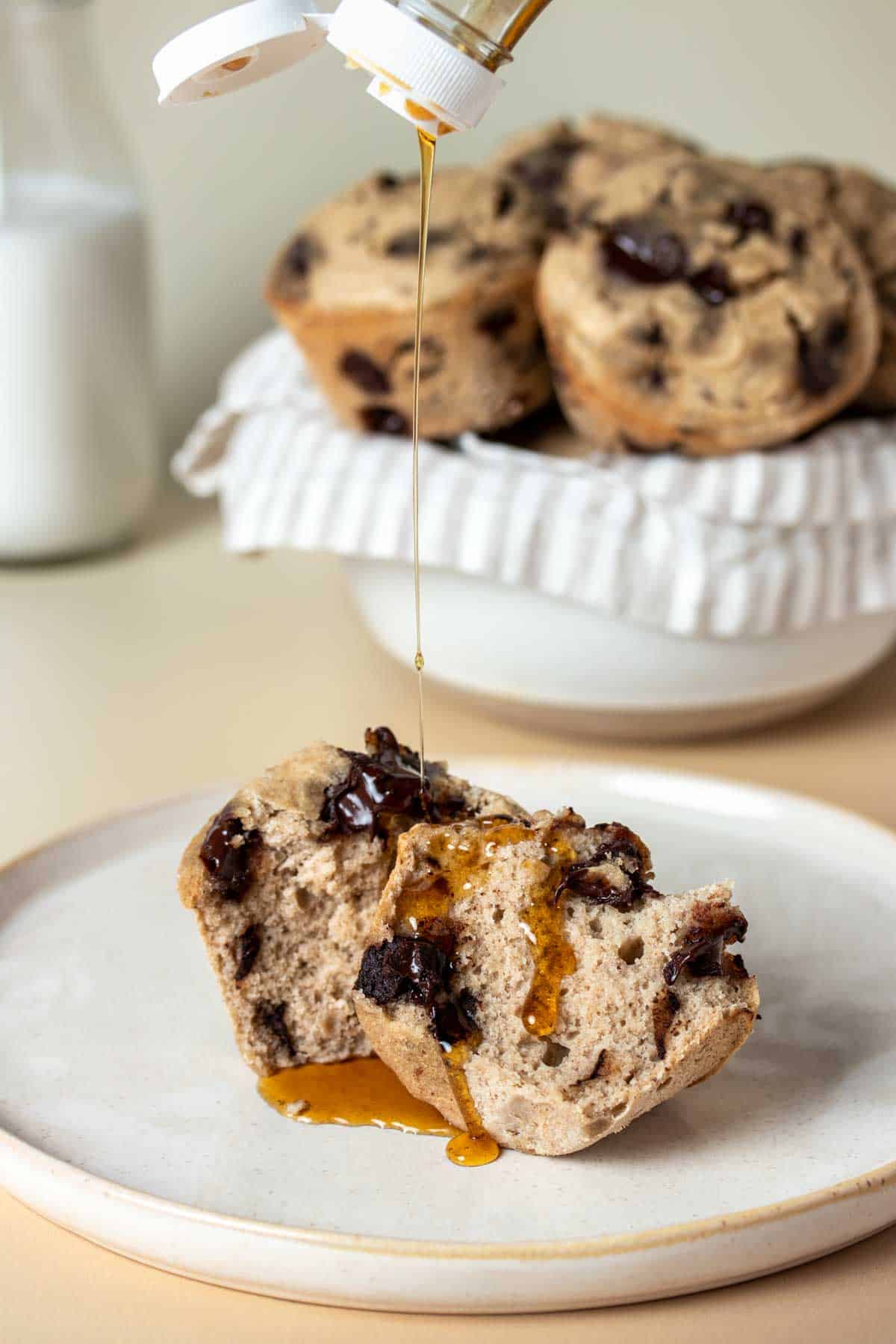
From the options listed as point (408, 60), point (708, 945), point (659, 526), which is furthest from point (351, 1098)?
point (659, 526)

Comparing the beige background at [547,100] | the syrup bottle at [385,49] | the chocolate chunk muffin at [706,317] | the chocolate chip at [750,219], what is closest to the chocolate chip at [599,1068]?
the syrup bottle at [385,49]

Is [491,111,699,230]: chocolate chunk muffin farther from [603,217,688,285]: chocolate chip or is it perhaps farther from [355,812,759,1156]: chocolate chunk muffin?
[355,812,759,1156]: chocolate chunk muffin

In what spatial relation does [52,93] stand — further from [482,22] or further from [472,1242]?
[472,1242]

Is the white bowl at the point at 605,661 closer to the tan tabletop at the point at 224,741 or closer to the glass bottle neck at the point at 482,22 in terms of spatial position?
the tan tabletop at the point at 224,741

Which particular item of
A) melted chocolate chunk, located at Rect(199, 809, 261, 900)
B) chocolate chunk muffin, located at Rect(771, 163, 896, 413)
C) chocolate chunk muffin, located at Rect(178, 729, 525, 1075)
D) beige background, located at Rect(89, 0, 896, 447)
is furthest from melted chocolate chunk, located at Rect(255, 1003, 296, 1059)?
beige background, located at Rect(89, 0, 896, 447)

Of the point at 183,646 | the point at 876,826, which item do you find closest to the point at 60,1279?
the point at 876,826
